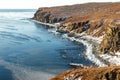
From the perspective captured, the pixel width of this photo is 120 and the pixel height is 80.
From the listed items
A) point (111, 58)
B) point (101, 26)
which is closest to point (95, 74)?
point (111, 58)

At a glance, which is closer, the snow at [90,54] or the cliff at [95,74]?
the cliff at [95,74]

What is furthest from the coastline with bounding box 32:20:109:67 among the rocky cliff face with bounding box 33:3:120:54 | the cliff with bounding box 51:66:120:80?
the cliff with bounding box 51:66:120:80

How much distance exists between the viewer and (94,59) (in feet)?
209

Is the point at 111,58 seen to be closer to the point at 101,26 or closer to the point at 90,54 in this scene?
the point at 90,54

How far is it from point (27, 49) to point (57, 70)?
2471 cm

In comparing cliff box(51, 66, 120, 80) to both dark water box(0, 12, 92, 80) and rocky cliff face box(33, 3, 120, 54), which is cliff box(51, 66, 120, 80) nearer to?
dark water box(0, 12, 92, 80)

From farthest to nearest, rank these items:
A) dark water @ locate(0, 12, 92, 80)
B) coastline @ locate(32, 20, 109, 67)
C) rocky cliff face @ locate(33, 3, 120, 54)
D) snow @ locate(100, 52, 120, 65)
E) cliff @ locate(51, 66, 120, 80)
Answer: rocky cliff face @ locate(33, 3, 120, 54), coastline @ locate(32, 20, 109, 67), snow @ locate(100, 52, 120, 65), dark water @ locate(0, 12, 92, 80), cliff @ locate(51, 66, 120, 80)

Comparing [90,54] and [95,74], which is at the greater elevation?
[95,74]

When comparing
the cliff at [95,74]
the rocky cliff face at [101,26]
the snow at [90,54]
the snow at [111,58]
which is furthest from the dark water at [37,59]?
the cliff at [95,74]

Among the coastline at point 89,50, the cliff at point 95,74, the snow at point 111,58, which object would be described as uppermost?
the cliff at point 95,74

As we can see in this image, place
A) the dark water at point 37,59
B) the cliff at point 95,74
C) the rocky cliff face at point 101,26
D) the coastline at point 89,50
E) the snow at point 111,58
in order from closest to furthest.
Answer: the cliff at point 95,74 < the dark water at point 37,59 < the snow at point 111,58 < the coastline at point 89,50 < the rocky cliff face at point 101,26

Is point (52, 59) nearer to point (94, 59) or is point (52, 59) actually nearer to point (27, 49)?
point (94, 59)

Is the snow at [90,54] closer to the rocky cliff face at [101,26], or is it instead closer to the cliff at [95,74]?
the rocky cliff face at [101,26]

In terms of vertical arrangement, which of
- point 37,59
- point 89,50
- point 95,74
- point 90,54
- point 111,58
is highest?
point 95,74
